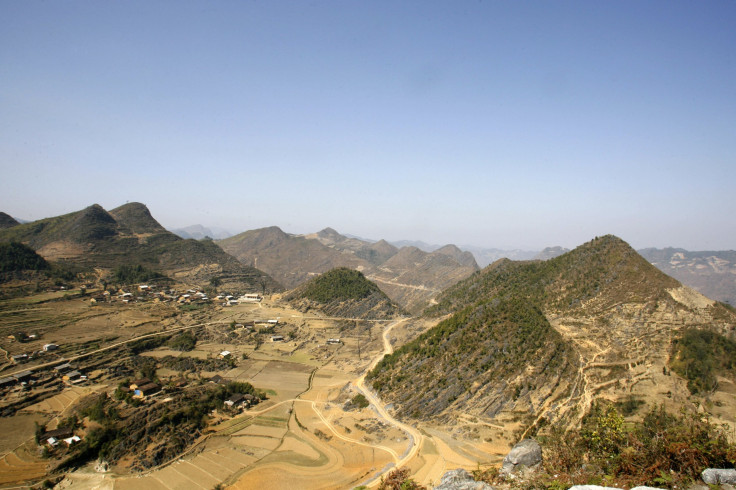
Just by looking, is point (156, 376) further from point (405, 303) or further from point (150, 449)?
point (405, 303)

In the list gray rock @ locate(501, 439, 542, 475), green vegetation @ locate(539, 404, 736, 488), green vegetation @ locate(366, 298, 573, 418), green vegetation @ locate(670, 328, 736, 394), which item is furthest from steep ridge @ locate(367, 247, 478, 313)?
green vegetation @ locate(539, 404, 736, 488)

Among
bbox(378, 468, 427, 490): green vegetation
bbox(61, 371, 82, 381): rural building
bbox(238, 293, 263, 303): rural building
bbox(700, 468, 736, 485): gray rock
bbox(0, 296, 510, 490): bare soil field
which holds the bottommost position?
bbox(0, 296, 510, 490): bare soil field

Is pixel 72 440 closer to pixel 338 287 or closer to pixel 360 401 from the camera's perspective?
pixel 360 401

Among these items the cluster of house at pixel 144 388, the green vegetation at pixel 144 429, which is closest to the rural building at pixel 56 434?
the green vegetation at pixel 144 429

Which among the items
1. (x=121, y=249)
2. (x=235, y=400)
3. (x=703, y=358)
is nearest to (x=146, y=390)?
(x=235, y=400)

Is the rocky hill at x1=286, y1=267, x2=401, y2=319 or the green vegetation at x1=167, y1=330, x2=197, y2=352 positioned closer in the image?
the green vegetation at x1=167, y1=330, x2=197, y2=352

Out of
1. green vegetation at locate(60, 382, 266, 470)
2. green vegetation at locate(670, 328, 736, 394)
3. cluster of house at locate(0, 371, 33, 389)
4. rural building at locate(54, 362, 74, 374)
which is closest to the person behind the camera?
green vegetation at locate(60, 382, 266, 470)

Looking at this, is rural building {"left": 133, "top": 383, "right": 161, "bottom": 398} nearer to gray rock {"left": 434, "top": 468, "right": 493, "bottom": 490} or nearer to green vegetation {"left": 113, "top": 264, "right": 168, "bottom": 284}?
gray rock {"left": 434, "top": 468, "right": 493, "bottom": 490}
